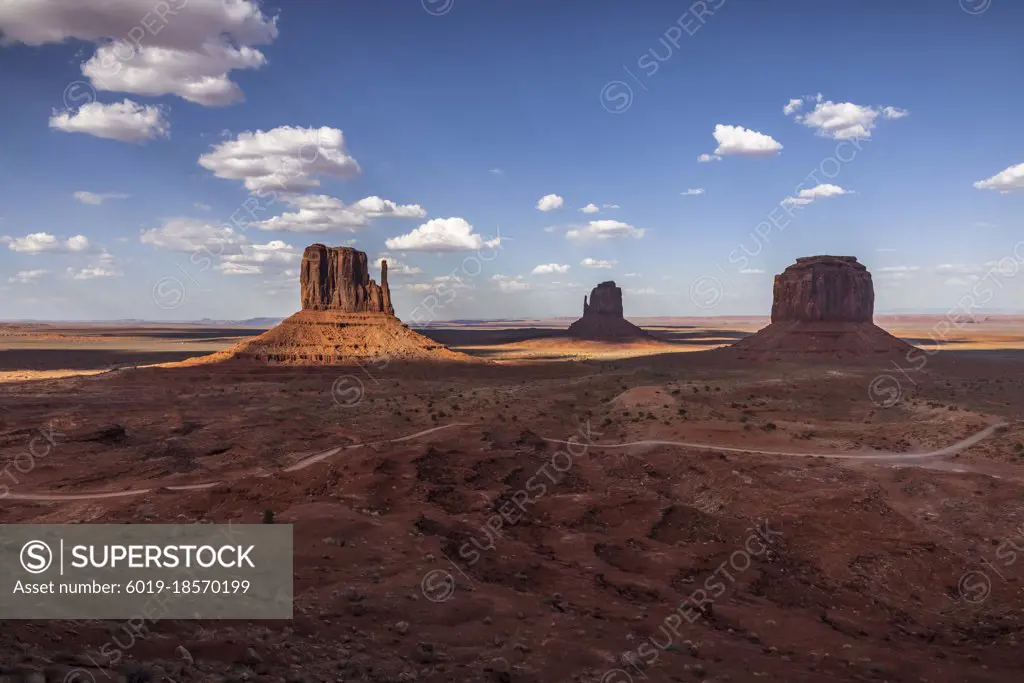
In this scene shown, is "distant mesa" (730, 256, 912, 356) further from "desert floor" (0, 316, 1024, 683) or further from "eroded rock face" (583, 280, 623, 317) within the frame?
"eroded rock face" (583, 280, 623, 317)

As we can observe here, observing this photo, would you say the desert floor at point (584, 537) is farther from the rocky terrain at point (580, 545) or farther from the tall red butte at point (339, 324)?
the tall red butte at point (339, 324)

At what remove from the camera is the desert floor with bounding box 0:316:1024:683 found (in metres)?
9.98

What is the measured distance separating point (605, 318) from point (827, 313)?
263ft

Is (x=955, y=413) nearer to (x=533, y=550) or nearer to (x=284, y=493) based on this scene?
(x=533, y=550)

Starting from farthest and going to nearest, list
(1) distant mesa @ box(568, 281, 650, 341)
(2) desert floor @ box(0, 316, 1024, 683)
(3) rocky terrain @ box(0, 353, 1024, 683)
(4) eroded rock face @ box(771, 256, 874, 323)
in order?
(1) distant mesa @ box(568, 281, 650, 341), (4) eroded rock face @ box(771, 256, 874, 323), (2) desert floor @ box(0, 316, 1024, 683), (3) rocky terrain @ box(0, 353, 1024, 683)

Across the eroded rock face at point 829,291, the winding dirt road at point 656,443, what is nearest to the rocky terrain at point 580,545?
the winding dirt road at point 656,443

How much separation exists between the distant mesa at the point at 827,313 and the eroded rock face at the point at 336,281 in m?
60.9

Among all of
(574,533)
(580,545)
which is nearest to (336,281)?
(574,533)

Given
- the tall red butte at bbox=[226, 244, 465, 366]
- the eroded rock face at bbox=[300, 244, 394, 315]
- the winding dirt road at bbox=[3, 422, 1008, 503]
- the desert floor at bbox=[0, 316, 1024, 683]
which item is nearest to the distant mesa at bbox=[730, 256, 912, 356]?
the desert floor at bbox=[0, 316, 1024, 683]

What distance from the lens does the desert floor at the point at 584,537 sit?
32.7 ft

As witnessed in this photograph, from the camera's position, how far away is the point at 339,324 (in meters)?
87.8

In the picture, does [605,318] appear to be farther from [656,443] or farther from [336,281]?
[656,443]

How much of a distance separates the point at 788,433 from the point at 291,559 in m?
27.6

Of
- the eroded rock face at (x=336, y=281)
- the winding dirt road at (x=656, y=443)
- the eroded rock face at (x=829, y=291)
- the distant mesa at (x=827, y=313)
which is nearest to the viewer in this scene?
the winding dirt road at (x=656, y=443)
